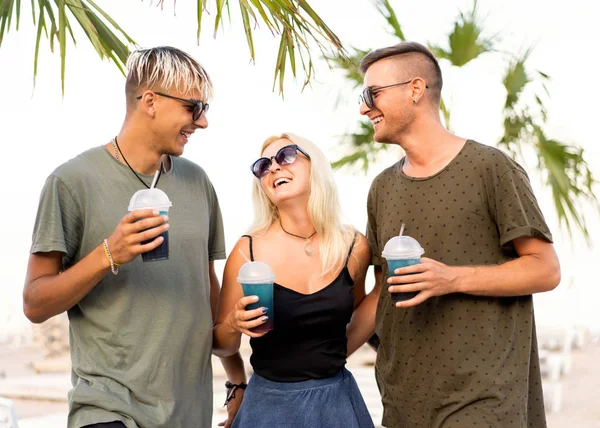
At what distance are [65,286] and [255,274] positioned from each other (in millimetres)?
638

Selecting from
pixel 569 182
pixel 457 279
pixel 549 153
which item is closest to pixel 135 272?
pixel 457 279

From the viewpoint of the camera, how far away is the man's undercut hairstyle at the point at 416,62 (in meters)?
2.89

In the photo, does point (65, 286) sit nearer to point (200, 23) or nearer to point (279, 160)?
point (279, 160)

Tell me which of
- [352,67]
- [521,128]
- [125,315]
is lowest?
[125,315]

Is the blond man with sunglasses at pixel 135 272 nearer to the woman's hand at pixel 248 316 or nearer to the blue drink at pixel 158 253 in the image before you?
the blue drink at pixel 158 253

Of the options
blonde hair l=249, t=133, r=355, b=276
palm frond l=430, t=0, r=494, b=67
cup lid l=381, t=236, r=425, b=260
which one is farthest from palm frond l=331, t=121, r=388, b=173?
→ cup lid l=381, t=236, r=425, b=260

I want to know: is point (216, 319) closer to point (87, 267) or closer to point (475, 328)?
point (87, 267)

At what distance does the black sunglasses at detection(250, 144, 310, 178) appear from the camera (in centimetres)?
300

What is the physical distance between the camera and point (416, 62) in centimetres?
290

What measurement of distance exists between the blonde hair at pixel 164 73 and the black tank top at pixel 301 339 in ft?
2.80

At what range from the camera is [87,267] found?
233cm

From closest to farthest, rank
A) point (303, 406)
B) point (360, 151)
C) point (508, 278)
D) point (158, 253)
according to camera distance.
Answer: point (158, 253) < point (508, 278) < point (303, 406) < point (360, 151)

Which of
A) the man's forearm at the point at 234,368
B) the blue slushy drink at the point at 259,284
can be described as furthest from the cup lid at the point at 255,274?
the man's forearm at the point at 234,368

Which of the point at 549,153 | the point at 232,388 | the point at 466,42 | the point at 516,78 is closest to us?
the point at 232,388
